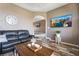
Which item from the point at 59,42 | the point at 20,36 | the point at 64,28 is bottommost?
the point at 59,42

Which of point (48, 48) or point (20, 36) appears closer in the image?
point (48, 48)

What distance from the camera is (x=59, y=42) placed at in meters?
1.75

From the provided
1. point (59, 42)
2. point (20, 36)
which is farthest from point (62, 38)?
point (20, 36)

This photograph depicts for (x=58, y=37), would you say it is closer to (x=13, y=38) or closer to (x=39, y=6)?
(x=39, y=6)

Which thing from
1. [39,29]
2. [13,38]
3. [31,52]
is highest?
[39,29]

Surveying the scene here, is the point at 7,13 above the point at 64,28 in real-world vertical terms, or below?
above

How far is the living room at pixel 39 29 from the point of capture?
5.46 feet

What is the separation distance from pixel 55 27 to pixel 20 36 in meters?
0.79

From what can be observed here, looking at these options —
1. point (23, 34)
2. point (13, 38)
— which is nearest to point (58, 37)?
point (23, 34)

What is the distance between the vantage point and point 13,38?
1.78 metres

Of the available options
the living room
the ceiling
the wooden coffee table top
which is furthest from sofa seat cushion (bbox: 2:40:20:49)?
the ceiling

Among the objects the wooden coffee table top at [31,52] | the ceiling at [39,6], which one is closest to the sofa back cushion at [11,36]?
the wooden coffee table top at [31,52]

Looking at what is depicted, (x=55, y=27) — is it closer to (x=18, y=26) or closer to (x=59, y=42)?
(x=59, y=42)

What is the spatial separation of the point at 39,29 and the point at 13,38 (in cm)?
58
